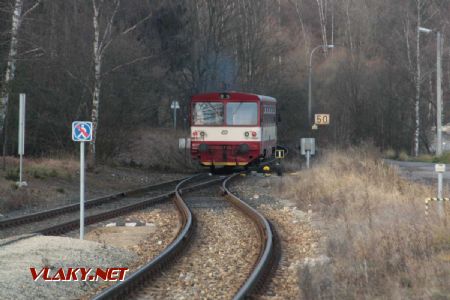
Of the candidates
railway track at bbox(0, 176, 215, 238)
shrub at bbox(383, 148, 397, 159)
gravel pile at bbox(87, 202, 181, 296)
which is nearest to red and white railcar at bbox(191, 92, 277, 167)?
railway track at bbox(0, 176, 215, 238)

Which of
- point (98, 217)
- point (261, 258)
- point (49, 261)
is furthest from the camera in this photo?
point (98, 217)

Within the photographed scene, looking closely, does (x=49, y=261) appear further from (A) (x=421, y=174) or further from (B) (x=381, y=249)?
(A) (x=421, y=174)

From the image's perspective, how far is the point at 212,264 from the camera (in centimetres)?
1126

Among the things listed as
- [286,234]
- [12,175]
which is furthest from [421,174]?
[286,234]

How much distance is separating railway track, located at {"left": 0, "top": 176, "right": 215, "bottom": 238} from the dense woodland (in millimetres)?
7192

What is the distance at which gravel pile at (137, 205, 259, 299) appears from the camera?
368 inches

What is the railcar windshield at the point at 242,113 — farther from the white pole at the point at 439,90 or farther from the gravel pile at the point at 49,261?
the gravel pile at the point at 49,261

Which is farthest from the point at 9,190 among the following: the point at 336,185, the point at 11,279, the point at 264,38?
the point at 264,38

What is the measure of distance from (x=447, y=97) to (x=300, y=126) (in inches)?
375

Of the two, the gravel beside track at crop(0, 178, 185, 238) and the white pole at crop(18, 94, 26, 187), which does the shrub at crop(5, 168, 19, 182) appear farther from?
the gravel beside track at crop(0, 178, 185, 238)

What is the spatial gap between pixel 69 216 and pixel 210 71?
3176 cm

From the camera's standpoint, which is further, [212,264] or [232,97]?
[232,97]

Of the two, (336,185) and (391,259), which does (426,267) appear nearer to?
(391,259)

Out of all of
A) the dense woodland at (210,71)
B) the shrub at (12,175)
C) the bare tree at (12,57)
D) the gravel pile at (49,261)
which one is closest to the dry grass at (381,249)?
the gravel pile at (49,261)
